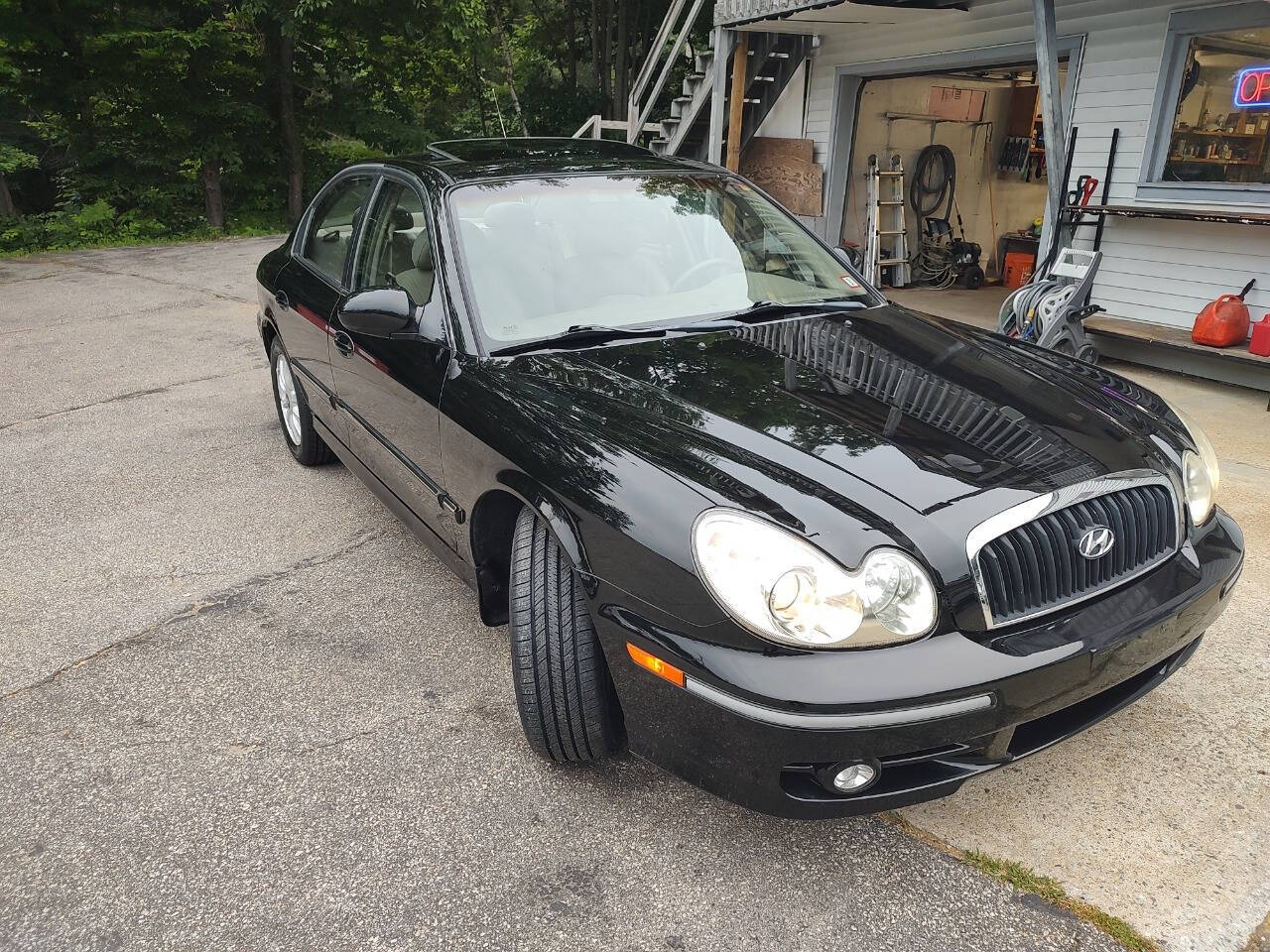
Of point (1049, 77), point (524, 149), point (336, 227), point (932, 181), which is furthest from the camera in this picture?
point (932, 181)

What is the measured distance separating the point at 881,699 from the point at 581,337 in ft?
4.75

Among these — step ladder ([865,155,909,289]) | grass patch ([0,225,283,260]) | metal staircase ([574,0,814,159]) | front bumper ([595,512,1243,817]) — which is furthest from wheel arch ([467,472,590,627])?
grass patch ([0,225,283,260])

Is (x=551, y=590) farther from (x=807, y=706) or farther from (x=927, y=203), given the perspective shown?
(x=927, y=203)

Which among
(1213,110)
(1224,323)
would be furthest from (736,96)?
(1224,323)

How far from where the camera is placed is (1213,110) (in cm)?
643

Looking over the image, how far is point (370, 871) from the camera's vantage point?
6.97ft

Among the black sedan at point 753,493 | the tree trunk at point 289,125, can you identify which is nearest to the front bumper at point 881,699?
the black sedan at point 753,493

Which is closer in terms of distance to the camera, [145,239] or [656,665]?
[656,665]

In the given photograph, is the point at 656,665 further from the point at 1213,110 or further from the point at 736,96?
the point at 736,96

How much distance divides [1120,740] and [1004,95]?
1122 cm

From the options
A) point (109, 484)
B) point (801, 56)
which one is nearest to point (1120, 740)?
point (109, 484)

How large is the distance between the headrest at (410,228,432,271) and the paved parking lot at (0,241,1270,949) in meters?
1.25

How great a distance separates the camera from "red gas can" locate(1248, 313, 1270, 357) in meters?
5.67

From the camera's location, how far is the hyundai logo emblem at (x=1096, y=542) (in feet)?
6.54
